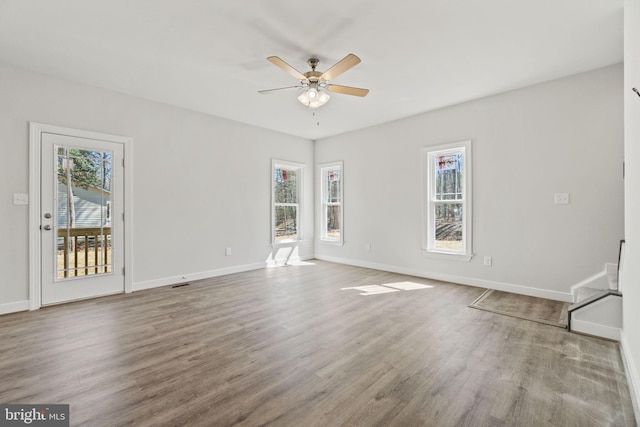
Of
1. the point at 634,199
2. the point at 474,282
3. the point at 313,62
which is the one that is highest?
the point at 313,62

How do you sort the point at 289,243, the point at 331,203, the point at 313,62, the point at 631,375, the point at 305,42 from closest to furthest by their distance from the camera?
the point at 631,375
the point at 305,42
the point at 313,62
the point at 289,243
the point at 331,203

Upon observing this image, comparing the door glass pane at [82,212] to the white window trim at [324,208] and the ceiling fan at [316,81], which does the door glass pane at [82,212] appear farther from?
the white window trim at [324,208]

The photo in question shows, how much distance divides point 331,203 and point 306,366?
457 cm

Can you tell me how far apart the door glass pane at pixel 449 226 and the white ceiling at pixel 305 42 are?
1.71 m

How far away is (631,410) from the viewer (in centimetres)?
168

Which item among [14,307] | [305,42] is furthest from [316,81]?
[14,307]

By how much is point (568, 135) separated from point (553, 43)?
4.08ft

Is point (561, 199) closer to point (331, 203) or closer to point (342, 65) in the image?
point (342, 65)

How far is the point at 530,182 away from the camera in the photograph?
150 inches

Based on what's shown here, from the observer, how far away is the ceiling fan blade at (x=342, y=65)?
8.43 feet

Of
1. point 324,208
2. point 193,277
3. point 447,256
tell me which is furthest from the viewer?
point 324,208

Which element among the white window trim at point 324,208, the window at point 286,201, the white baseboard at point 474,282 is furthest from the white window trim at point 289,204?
the white baseboard at point 474,282

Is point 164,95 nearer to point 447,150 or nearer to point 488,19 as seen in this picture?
point 488,19

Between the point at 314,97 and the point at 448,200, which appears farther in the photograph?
the point at 448,200
